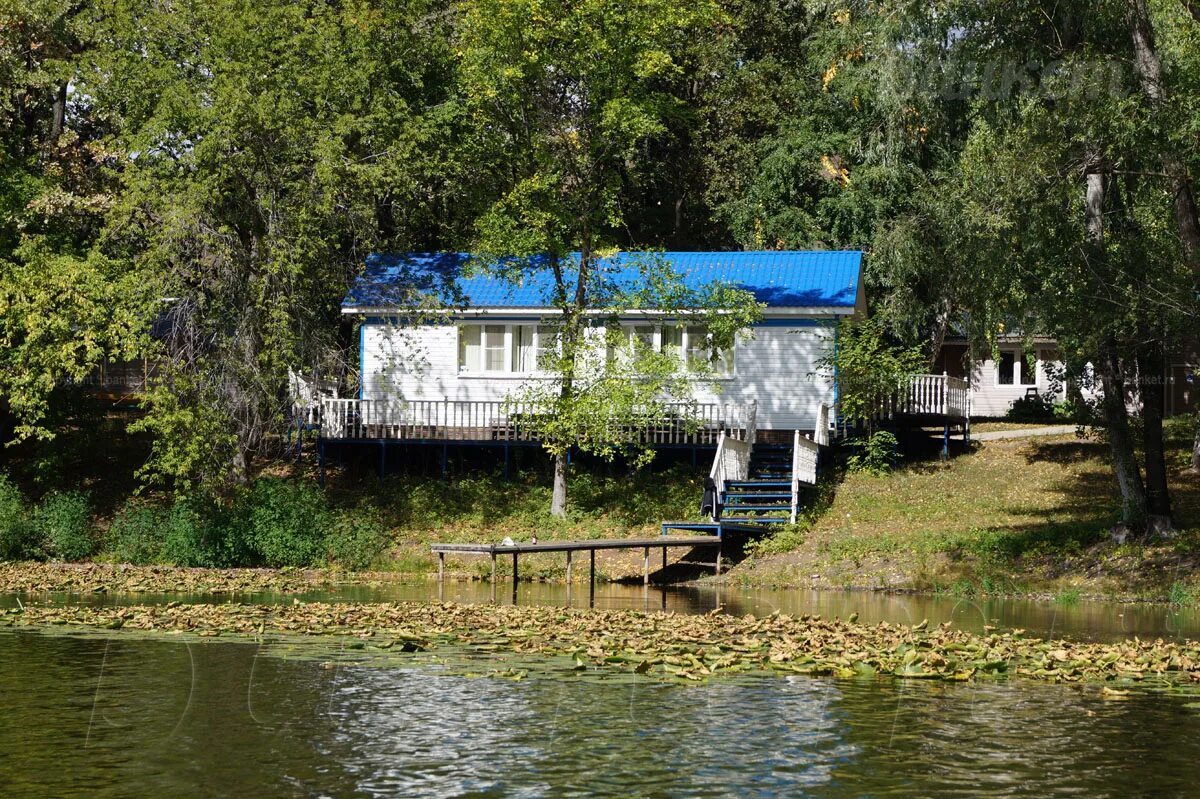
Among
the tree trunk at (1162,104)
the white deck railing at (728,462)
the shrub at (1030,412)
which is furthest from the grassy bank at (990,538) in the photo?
the shrub at (1030,412)

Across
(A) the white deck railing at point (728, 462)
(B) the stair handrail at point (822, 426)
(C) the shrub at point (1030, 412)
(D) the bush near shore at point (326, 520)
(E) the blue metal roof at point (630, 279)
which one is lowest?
(D) the bush near shore at point (326, 520)

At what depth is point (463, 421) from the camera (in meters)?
37.8

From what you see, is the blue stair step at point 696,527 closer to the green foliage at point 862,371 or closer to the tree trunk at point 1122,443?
the green foliage at point 862,371

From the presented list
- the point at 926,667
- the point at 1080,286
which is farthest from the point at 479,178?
the point at 926,667

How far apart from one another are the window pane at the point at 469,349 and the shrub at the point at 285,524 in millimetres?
5962

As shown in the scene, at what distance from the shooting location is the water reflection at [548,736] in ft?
35.8

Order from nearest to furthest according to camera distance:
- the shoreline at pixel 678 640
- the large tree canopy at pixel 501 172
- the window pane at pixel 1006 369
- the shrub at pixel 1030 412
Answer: the shoreline at pixel 678 640
the large tree canopy at pixel 501 172
the shrub at pixel 1030 412
the window pane at pixel 1006 369

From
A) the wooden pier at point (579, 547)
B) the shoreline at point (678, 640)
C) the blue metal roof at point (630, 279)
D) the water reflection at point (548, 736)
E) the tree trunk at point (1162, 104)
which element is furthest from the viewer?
the blue metal roof at point (630, 279)

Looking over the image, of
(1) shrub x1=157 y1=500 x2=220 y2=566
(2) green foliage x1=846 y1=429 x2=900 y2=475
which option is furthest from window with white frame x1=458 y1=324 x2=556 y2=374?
(1) shrub x1=157 y1=500 x2=220 y2=566

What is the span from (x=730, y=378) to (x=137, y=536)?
14.6 meters

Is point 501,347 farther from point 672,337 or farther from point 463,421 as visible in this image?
point 672,337

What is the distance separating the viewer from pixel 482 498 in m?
36.2

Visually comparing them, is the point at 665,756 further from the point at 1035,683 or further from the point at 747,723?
the point at 1035,683

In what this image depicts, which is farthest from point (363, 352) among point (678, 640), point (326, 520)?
point (678, 640)
